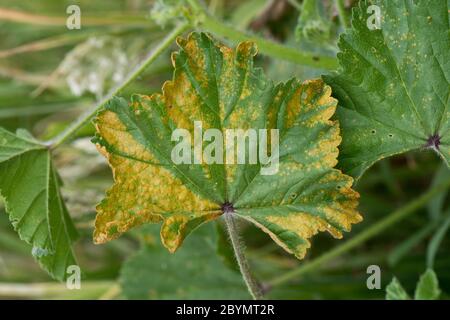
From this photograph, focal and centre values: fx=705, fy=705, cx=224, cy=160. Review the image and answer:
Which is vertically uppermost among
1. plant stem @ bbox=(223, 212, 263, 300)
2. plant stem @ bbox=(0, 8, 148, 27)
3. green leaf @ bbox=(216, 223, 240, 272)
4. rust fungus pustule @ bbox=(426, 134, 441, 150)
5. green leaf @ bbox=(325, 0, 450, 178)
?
plant stem @ bbox=(0, 8, 148, 27)

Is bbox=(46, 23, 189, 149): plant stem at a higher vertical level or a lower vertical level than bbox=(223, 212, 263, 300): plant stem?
higher

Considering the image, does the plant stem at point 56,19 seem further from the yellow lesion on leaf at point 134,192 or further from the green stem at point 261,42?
the yellow lesion on leaf at point 134,192

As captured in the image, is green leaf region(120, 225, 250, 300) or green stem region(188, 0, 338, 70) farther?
green leaf region(120, 225, 250, 300)

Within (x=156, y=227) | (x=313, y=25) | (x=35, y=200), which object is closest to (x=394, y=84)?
(x=313, y=25)

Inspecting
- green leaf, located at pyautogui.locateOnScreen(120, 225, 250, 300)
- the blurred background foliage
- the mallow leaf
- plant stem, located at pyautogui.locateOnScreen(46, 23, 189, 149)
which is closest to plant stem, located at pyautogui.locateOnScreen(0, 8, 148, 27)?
the blurred background foliage

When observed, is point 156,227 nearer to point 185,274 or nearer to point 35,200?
point 185,274

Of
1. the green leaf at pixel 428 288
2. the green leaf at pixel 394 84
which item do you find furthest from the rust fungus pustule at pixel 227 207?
the green leaf at pixel 428 288

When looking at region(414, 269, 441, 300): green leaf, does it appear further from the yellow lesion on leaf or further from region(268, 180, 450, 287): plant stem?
the yellow lesion on leaf
